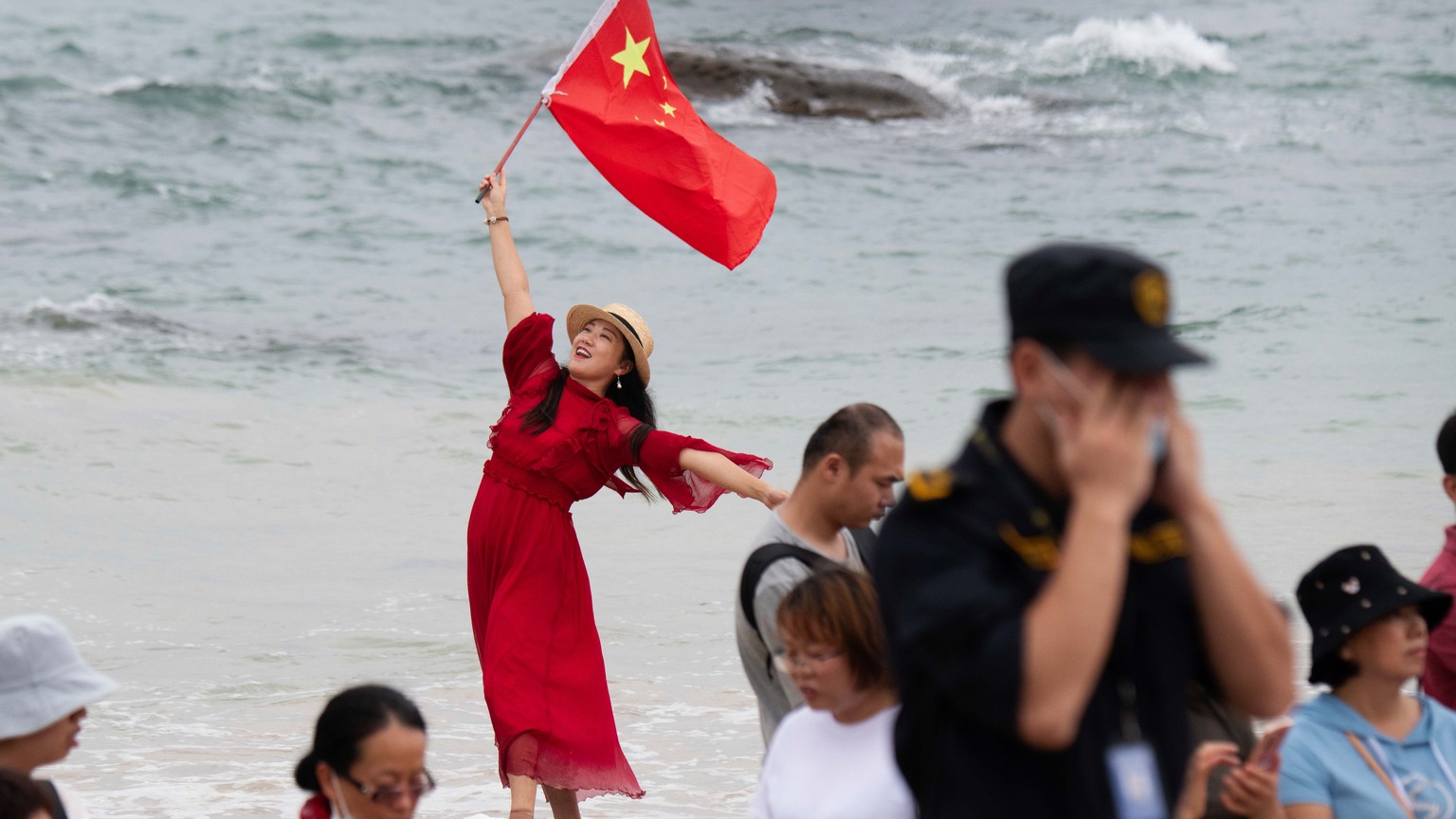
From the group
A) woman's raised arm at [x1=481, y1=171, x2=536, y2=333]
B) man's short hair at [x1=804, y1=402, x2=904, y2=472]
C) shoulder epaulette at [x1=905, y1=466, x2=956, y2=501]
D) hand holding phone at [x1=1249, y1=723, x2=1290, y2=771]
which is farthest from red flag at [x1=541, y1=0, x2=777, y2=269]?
shoulder epaulette at [x1=905, y1=466, x2=956, y2=501]

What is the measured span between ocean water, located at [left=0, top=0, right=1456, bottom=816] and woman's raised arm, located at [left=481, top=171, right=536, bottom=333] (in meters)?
1.69

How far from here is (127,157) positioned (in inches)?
982

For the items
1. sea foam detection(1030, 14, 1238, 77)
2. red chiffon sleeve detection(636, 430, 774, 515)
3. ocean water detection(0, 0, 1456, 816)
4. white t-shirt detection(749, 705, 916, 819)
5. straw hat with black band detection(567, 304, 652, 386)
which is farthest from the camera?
sea foam detection(1030, 14, 1238, 77)

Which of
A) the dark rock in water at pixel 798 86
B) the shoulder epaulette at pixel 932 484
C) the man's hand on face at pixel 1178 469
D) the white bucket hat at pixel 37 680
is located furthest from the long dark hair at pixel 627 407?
the dark rock in water at pixel 798 86

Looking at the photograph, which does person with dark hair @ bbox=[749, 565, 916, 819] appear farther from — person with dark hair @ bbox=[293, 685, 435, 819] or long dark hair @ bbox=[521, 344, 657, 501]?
long dark hair @ bbox=[521, 344, 657, 501]

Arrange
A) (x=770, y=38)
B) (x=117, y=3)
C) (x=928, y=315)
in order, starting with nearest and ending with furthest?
(x=928, y=315), (x=770, y=38), (x=117, y=3)

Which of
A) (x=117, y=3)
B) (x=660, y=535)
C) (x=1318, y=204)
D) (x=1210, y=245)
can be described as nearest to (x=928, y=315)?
(x=1210, y=245)

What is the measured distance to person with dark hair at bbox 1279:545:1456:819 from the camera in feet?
11.3

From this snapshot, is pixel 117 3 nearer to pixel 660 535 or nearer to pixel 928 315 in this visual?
pixel 928 315

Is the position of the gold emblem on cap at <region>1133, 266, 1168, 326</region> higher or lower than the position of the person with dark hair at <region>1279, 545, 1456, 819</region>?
higher

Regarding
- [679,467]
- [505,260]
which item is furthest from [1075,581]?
[505,260]

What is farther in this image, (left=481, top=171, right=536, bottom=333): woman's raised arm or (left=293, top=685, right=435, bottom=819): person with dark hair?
(left=481, top=171, right=536, bottom=333): woman's raised arm

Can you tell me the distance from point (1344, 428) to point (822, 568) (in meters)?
12.5

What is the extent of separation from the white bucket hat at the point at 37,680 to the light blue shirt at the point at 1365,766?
91.6 inches
